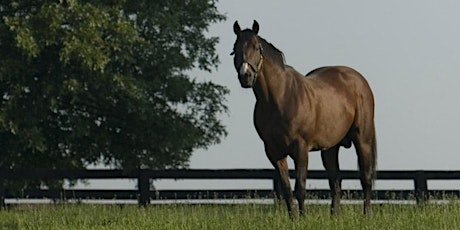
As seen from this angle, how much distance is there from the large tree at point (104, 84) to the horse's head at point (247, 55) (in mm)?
9805

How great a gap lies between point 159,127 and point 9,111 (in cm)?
388

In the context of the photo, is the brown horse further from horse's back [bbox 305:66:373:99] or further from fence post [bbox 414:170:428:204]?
fence post [bbox 414:170:428:204]

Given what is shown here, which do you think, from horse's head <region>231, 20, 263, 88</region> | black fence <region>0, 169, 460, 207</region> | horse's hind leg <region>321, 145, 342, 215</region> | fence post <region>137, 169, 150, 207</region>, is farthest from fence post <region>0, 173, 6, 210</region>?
horse's head <region>231, 20, 263, 88</region>

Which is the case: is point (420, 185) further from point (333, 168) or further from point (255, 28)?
point (255, 28)

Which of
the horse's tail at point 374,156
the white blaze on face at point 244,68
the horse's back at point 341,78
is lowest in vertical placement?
the horse's tail at point 374,156

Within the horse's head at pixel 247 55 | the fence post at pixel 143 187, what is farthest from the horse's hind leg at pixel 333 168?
the fence post at pixel 143 187

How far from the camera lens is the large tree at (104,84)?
2142 cm

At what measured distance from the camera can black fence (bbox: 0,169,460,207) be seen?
773 inches

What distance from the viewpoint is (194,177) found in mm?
20453

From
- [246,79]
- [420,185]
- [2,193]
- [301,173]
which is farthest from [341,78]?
[2,193]

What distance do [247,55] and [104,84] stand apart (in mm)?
10876

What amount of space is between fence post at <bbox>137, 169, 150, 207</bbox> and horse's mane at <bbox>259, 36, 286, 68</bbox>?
30.3 feet

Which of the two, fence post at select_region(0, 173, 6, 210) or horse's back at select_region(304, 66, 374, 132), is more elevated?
horse's back at select_region(304, 66, 374, 132)

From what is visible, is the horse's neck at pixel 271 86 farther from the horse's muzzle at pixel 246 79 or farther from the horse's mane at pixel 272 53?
the horse's muzzle at pixel 246 79
